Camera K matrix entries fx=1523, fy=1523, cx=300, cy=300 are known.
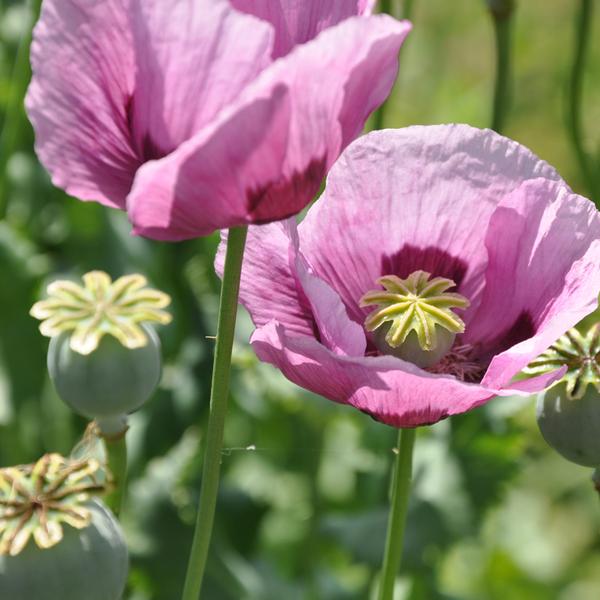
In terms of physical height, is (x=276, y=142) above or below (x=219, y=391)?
above

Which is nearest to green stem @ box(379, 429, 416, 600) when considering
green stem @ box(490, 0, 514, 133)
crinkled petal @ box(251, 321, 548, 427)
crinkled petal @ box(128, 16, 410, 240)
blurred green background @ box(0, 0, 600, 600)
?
crinkled petal @ box(251, 321, 548, 427)

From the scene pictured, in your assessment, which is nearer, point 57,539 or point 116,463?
point 57,539

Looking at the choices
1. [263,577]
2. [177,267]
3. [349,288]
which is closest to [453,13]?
[177,267]

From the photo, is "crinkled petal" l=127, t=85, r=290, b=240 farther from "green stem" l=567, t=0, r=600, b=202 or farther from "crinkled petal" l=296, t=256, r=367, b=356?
"green stem" l=567, t=0, r=600, b=202

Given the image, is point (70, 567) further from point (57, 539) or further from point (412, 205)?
point (412, 205)

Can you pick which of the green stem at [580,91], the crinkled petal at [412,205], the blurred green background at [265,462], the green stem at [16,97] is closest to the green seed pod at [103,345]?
the crinkled petal at [412,205]

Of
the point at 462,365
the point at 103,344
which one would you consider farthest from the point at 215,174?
the point at 462,365

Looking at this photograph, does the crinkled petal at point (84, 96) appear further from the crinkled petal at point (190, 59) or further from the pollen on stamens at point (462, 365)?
the pollen on stamens at point (462, 365)
